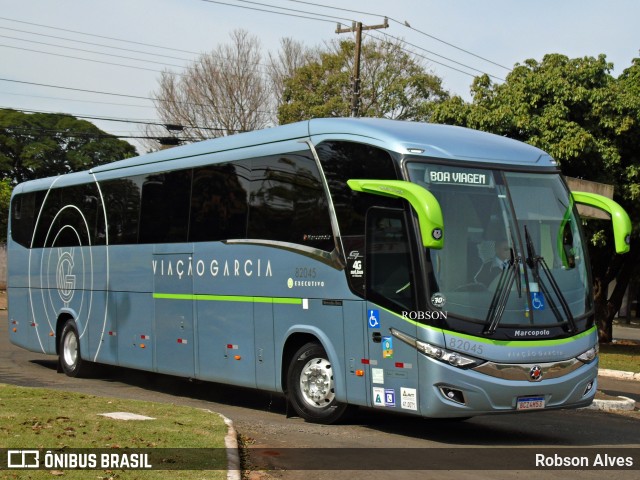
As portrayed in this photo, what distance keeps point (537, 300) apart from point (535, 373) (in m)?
0.80

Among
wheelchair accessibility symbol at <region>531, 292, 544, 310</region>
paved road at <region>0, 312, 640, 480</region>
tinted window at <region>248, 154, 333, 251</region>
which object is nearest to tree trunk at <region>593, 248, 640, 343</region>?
paved road at <region>0, 312, 640, 480</region>

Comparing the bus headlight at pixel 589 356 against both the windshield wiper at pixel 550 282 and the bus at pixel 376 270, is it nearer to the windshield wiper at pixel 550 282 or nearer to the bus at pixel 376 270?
the bus at pixel 376 270

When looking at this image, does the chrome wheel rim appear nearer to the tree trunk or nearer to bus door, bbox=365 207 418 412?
bus door, bbox=365 207 418 412

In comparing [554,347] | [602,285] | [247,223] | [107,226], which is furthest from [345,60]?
[554,347]

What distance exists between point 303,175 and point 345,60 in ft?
121

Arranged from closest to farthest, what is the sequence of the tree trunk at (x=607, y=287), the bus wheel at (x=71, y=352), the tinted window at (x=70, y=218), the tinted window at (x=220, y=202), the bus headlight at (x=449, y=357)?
the bus headlight at (x=449, y=357) < the tinted window at (x=220, y=202) < the tinted window at (x=70, y=218) < the bus wheel at (x=71, y=352) < the tree trunk at (x=607, y=287)

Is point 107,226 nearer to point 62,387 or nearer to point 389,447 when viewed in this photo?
point 62,387

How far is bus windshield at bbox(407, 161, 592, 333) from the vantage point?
1101 centimetres

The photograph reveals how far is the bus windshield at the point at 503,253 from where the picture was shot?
11008 millimetres

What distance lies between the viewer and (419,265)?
36.1 feet

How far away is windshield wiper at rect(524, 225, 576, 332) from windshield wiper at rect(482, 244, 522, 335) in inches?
7.7

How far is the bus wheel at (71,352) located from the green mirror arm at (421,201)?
9.38 m

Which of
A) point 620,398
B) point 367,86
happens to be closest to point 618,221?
point 620,398

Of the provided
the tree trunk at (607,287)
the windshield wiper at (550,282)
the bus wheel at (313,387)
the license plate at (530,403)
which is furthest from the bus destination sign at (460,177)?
the tree trunk at (607,287)
